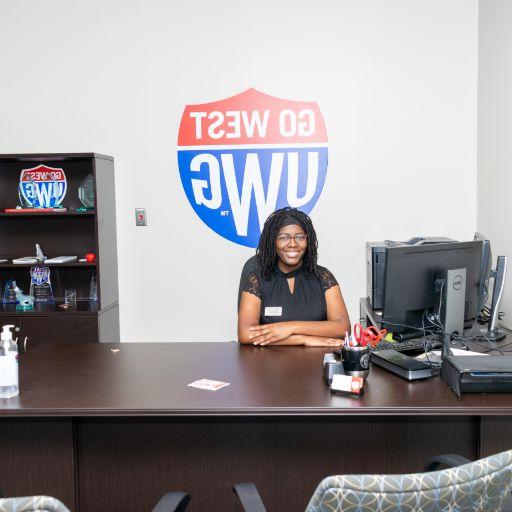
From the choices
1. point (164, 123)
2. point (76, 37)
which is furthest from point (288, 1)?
point (76, 37)

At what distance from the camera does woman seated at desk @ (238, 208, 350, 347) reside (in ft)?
9.91

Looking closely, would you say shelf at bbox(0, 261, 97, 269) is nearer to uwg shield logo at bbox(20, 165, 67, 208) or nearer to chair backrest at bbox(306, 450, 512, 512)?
uwg shield logo at bbox(20, 165, 67, 208)

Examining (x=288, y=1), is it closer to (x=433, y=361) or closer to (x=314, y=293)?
(x=314, y=293)

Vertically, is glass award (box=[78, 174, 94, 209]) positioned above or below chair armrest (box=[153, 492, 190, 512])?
above

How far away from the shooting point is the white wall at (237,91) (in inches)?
168

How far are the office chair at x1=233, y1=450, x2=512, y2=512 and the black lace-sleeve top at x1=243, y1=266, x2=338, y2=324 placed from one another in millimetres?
1866

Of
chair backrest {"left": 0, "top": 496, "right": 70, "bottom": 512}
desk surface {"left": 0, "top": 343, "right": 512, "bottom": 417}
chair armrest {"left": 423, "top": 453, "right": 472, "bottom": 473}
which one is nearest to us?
chair backrest {"left": 0, "top": 496, "right": 70, "bottom": 512}

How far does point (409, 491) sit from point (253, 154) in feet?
11.2

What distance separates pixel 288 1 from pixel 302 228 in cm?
198

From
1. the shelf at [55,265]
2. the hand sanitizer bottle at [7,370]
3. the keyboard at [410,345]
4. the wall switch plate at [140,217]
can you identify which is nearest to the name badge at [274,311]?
the keyboard at [410,345]

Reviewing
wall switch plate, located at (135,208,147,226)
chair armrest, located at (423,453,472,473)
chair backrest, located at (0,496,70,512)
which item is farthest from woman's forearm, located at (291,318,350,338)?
wall switch plate, located at (135,208,147,226)

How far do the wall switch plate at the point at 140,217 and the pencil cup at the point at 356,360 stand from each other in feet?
8.51

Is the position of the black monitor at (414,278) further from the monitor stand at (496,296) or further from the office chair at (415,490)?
the office chair at (415,490)

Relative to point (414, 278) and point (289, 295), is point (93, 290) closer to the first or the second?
point (289, 295)
